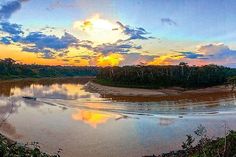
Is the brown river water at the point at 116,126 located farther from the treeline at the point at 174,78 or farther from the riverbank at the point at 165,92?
the treeline at the point at 174,78

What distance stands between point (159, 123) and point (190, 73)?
5867cm

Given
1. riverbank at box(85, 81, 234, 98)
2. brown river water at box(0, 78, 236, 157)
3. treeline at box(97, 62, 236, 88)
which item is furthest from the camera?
treeline at box(97, 62, 236, 88)

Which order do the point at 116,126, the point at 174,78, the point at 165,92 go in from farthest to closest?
the point at 174,78, the point at 165,92, the point at 116,126

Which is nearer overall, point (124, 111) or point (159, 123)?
point (159, 123)

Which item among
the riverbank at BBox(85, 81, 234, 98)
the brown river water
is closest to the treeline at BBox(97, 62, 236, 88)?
the riverbank at BBox(85, 81, 234, 98)

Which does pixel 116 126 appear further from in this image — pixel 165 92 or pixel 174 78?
pixel 174 78

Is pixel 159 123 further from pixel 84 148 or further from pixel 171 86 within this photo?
pixel 171 86

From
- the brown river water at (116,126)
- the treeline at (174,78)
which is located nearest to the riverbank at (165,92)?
the treeline at (174,78)

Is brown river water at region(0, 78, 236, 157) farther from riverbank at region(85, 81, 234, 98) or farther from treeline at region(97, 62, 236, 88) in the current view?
treeline at region(97, 62, 236, 88)

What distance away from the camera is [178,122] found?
40.5 m

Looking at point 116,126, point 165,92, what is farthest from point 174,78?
point 116,126

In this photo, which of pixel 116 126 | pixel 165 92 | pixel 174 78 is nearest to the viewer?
pixel 116 126

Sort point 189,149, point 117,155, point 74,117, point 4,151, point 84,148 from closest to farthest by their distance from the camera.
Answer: point 4,151 → point 189,149 → point 117,155 → point 84,148 → point 74,117

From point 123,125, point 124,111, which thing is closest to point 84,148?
point 123,125
